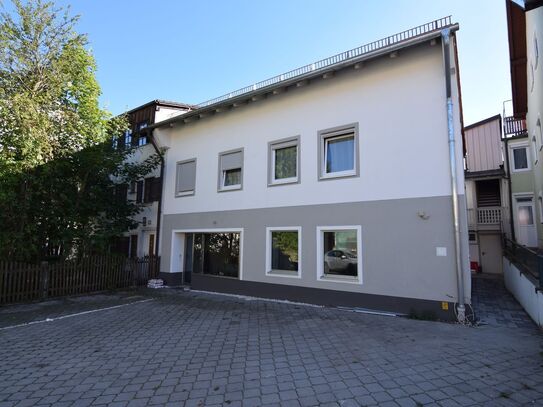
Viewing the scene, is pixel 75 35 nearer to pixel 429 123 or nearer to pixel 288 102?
pixel 288 102

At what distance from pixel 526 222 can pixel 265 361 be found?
18.4m

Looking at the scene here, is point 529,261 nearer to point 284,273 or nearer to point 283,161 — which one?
point 284,273

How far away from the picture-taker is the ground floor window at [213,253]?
1144 cm

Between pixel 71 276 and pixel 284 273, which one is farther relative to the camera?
pixel 71 276

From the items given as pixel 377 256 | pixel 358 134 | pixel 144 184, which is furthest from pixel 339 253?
pixel 144 184

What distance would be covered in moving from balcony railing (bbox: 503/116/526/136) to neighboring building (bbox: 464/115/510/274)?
0.33 meters

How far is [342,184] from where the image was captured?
8.98 m

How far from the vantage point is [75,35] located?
11.6 meters

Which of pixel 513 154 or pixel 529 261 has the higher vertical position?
pixel 513 154

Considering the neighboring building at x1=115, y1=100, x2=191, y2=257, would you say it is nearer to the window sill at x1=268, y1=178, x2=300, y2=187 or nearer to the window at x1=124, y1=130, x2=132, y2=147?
the window at x1=124, y1=130, x2=132, y2=147

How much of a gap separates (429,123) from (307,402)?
6.79 m

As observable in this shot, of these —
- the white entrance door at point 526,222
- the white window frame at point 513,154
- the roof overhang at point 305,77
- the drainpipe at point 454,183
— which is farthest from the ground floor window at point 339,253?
the white window frame at point 513,154

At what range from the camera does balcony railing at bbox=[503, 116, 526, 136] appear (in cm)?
1886

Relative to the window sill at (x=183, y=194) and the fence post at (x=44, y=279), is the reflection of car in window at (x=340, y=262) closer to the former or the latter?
the window sill at (x=183, y=194)
